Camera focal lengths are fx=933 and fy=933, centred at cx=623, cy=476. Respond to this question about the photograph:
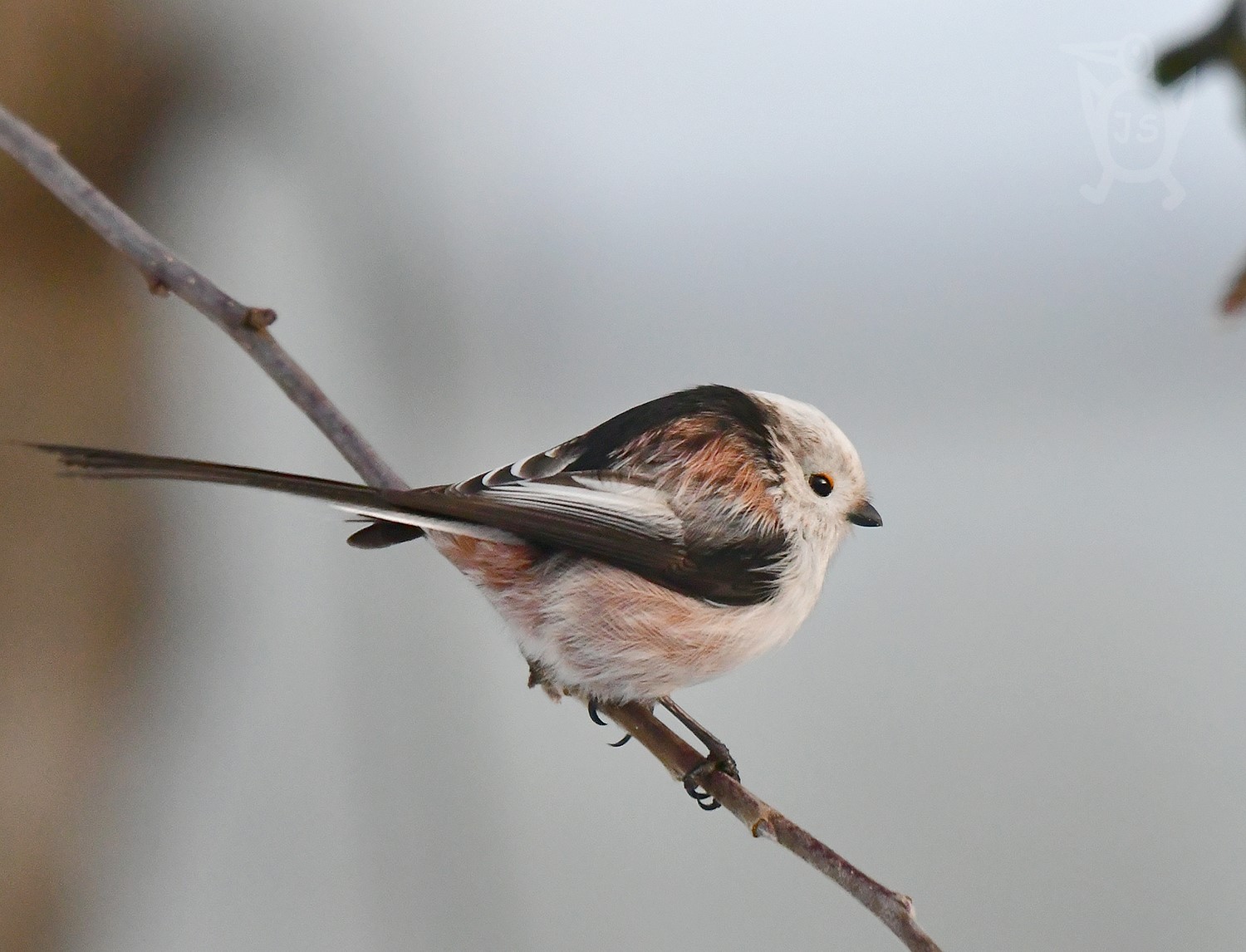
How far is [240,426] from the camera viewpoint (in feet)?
3.87

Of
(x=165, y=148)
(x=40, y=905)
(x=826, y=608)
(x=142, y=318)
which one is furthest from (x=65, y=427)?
(x=826, y=608)

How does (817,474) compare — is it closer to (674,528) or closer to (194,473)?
(674,528)

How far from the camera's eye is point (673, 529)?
0.58 m

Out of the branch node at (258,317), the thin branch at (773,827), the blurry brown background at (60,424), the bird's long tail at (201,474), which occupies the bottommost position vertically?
the thin branch at (773,827)

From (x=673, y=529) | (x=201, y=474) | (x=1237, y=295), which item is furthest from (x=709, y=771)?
(x=1237, y=295)

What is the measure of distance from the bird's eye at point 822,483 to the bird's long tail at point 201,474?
242mm

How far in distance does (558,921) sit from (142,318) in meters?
0.91

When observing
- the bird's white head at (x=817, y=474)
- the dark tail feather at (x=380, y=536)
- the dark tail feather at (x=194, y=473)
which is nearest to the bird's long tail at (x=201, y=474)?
the dark tail feather at (x=194, y=473)

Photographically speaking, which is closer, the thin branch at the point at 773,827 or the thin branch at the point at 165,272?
the thin branch at the point at 773,827

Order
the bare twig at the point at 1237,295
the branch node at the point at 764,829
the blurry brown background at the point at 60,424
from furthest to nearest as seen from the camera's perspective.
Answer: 1. the blurry brown background at the point at 60,424
2. the branch node at the point at 764,829
3. the bare twig at the point at 1237,295

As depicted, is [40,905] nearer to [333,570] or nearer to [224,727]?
[224,727]

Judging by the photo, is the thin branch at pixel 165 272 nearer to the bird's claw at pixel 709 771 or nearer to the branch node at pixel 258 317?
the branch node at pixel 258 317

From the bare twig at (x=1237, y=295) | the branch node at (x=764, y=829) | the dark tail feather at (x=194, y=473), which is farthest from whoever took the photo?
the branch node at (x=764, y=829)

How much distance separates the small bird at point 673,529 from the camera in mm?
548
